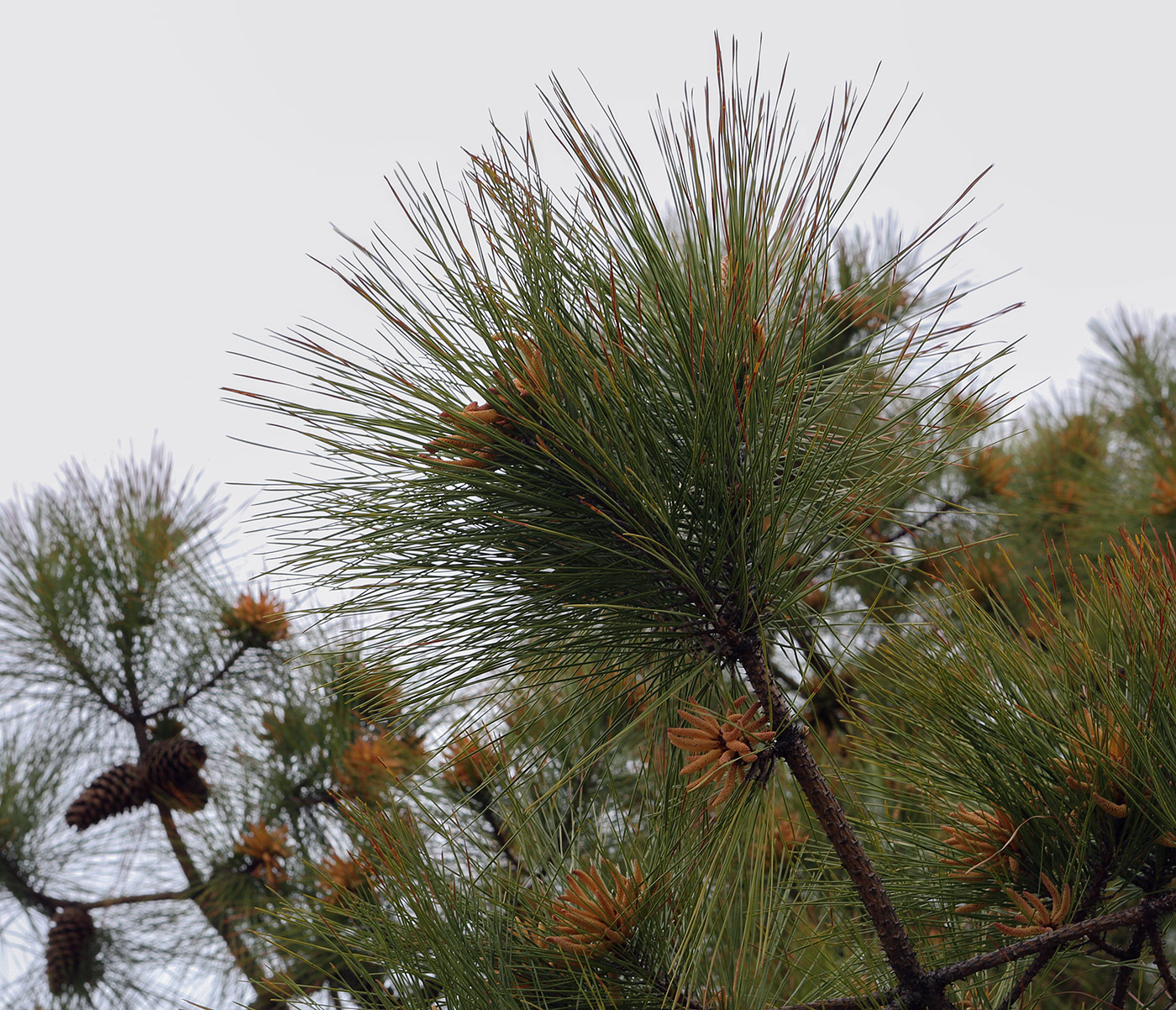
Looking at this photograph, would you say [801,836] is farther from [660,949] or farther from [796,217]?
[796,217]

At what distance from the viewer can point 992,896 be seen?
677 millimetres

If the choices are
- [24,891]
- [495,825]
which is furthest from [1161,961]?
[24,891]

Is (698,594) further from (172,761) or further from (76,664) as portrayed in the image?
(76,664)

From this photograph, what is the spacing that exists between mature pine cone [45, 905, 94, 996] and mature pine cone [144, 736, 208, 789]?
10.2 inches

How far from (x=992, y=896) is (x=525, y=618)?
14.5 inches

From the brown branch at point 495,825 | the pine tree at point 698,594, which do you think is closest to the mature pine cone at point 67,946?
the brown branch at point 495,825

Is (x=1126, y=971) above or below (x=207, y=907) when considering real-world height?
below

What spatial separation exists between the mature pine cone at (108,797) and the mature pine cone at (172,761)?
15 millimetres

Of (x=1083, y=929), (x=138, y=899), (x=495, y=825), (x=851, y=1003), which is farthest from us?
(x=138, y=899)

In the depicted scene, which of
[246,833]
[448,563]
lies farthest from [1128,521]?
[246,833]

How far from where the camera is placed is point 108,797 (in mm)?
1458

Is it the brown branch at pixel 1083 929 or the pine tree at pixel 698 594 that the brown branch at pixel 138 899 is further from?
the brown branch at pixel 1083 929

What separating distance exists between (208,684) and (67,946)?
0.43 meters

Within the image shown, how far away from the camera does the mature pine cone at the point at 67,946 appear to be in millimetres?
1479
